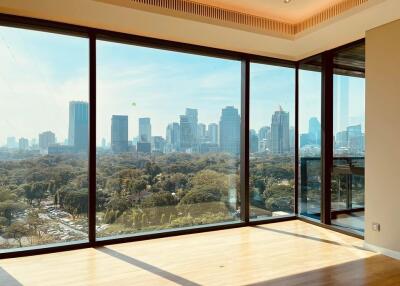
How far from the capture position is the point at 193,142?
547 centimetres

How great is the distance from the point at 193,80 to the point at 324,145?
2.53 metres

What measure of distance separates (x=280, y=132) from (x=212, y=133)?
57.6 inches

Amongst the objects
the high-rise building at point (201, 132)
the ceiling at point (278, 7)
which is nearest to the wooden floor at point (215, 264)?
the high-rise building at point (201, 132)

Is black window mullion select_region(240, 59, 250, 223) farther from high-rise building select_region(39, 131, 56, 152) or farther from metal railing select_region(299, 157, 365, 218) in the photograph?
high-rise building select_region(39, 131, 56, 152)

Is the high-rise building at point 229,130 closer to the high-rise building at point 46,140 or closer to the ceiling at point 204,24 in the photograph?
the ceiling at point 204,24

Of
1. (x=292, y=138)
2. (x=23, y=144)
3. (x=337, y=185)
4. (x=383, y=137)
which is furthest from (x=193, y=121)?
(x=383, y=137)

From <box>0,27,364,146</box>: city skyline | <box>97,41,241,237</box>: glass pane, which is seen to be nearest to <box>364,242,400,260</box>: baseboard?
<box>0,27,364,146</box>: city skyline

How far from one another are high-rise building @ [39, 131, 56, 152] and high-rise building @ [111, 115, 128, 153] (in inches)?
32.0

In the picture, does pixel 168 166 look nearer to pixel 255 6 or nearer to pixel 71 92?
pixel 71 92

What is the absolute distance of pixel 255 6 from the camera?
464 centimetres

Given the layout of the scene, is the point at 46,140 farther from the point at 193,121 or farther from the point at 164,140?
the point at 193,121

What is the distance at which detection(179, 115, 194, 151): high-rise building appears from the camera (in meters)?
5.39

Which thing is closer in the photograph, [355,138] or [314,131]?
[355,138]

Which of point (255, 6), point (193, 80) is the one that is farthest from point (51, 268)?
point (255, 6)
